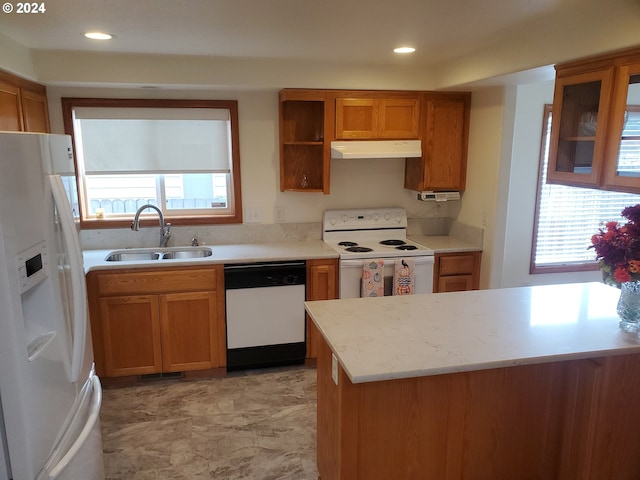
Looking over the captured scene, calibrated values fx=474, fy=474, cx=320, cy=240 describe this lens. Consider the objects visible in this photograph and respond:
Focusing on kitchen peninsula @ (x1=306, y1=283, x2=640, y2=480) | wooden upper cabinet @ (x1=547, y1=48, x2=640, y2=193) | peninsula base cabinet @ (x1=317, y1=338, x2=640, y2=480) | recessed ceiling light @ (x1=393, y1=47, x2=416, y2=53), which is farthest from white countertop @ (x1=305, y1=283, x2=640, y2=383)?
recessed ceiling light @ (x1=393, y1=47, x2=416, y2=53)

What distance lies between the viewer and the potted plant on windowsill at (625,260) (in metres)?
1.92

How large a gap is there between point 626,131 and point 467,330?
47.9 inches

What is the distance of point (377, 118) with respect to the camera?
12.3 ft

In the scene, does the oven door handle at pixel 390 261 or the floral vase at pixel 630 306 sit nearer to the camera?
the floral vase at pixel 630 306

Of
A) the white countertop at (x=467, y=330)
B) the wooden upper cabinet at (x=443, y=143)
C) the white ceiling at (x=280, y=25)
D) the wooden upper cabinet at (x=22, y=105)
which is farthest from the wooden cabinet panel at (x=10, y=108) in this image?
the wooden upper cabinet at (x=443, y=143)

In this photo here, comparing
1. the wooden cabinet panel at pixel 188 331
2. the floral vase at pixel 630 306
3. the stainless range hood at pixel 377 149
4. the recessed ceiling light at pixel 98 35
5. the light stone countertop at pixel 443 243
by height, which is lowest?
the wooden cabinet panel at pixel 188 331

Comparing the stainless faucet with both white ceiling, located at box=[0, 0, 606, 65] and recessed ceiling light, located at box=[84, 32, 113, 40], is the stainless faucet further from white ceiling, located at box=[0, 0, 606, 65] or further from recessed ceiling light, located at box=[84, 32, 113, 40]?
recessed ceiling light, located at box=[84, 32, 113, 40]

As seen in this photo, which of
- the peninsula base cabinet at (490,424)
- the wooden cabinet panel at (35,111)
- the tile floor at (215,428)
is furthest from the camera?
the wooden cabinet panel at (35,111)

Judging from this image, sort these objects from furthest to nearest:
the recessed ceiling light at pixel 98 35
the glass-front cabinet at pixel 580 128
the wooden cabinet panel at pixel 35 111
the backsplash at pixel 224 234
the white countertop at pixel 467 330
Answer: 1. the backsplash at pixel 224 234
2. the wooden cabinet panel at pixel 35 111
3. the recessed ceiling light at pixel 98 35
4. the glass-front cabinet at pixel 580 128
5. the white countertop at pixel 467 330

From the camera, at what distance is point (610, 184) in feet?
7.54

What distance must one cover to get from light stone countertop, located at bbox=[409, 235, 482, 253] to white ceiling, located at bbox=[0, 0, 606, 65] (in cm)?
148

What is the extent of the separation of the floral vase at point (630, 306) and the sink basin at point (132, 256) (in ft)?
10.2

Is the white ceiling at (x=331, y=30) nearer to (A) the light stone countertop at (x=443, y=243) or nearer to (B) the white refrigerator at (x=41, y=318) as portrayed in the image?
(B) the white refrigerator at (x=41, y=318)

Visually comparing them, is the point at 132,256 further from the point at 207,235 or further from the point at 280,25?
the point at 280,25
